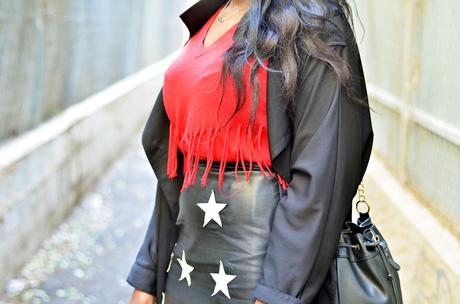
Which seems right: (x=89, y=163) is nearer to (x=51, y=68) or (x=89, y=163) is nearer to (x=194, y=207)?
(x=51, y=68)

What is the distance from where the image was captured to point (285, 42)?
2078mm

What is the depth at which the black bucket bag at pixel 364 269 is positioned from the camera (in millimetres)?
2014

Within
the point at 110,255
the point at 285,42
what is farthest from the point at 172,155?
the point at 110,255

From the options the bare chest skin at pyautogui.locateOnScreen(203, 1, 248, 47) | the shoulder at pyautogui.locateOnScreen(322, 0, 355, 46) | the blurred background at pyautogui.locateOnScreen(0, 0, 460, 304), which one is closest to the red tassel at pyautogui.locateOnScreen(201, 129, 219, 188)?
the bare chest skin at pyautogui.locateOnScreen(203, 1, 248, 47)

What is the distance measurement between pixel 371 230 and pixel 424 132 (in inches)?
99.9

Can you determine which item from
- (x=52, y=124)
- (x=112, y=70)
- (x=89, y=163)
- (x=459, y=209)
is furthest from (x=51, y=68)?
(x=459, y=209)

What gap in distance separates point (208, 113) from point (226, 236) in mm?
353

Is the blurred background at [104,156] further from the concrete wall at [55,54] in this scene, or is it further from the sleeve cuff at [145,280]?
the sleeve cuff at [145,280]

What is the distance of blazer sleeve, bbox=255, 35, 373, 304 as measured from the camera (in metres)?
2.00

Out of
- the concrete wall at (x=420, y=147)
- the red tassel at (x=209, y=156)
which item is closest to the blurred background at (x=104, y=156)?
the concrete wall at (x=420, y=147)

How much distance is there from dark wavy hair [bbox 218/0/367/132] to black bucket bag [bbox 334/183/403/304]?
388mm

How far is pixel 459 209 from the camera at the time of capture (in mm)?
3736

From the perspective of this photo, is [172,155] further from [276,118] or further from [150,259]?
[276,118]

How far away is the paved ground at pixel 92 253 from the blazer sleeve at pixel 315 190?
3.48 m
